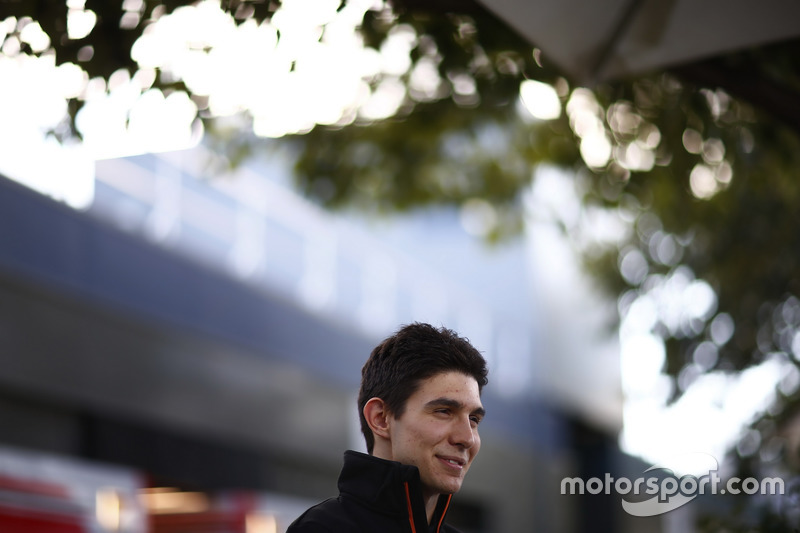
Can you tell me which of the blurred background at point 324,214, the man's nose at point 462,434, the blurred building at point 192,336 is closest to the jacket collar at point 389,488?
the man's nose at point 462,434

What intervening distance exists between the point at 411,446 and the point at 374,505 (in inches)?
6.0

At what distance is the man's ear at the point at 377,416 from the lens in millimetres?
2357

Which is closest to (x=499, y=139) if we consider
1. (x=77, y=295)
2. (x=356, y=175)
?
(x=356, y=175)

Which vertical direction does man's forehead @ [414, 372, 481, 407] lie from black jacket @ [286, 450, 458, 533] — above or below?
above

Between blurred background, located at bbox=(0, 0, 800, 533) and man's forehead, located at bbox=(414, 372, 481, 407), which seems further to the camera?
blurred background, located at bbox=(0, 0, 800, 533)

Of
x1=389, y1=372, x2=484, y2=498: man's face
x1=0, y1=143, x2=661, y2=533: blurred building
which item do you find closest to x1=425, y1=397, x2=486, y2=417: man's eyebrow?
x1=389, y1=372, x2=484, y2=498: man's face

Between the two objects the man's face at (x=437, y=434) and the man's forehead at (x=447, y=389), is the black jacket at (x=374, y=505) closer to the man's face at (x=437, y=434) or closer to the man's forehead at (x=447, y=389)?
the man's face at (x=437, y=434)

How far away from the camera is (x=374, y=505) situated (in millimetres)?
2291

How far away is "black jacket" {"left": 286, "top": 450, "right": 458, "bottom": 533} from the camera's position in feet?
7.39

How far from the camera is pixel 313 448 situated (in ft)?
42.6

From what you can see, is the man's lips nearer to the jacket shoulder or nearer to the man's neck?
the man's neck

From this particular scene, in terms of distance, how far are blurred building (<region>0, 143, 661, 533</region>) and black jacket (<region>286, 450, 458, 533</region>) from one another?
5.80m

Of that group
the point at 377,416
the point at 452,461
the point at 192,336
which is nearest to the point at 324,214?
the point at 192,336

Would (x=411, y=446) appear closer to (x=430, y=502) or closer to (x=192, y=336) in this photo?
(x=430, y=502)
